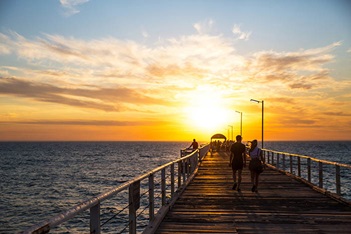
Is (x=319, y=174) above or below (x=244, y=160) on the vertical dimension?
below

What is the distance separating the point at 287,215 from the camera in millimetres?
8836

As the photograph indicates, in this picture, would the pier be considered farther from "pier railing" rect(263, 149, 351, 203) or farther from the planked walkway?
"pier railing" rect(263, 149, 351, 203)

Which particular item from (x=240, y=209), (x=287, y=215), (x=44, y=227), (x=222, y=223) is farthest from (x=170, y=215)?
(x=44, y=227)

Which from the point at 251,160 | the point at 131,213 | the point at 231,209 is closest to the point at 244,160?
the point at 251,160

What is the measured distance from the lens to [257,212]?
9281 millimetres

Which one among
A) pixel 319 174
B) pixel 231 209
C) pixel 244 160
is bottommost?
pixel 231 209

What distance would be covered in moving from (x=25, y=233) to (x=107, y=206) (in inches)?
1007

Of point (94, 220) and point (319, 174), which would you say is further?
point (319, 174)

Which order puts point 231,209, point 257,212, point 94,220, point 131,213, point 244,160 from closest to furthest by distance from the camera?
point 94,220
point 131,213
point 257,212
point 231,209
point 244,160

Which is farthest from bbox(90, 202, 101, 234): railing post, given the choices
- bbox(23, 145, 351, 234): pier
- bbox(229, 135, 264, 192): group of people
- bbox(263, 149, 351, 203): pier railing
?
bbox(229, 135, 264, 192): group of people

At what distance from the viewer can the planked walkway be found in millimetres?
7539

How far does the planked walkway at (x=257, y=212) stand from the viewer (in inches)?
297

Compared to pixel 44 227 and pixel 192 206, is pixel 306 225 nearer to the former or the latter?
pixel 192 206

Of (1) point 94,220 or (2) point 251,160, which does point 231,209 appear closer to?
(2) point 251,160
